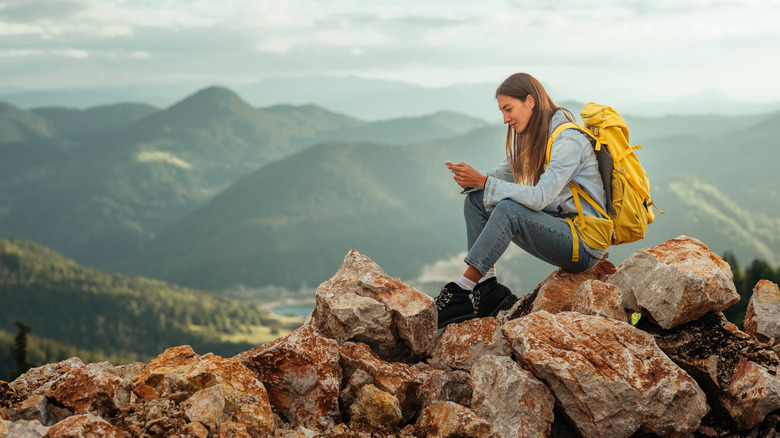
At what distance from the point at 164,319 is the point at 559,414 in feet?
616

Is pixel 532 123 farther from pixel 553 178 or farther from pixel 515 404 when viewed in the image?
pixel 515 404

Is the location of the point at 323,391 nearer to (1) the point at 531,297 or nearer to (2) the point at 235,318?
(1) the point at 531,297

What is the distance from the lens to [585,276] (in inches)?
291

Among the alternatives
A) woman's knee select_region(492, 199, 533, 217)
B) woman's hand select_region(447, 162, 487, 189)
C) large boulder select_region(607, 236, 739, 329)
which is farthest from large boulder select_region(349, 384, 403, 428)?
large boulder select_region(607, 236, 739, 329)

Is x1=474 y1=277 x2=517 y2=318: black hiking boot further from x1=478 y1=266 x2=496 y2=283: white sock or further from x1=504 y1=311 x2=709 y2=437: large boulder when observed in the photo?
x1=504 y1=311 x2=709 y2=437: large boulder

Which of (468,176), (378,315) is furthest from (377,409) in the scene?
(468,176)

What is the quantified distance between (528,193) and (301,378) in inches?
123

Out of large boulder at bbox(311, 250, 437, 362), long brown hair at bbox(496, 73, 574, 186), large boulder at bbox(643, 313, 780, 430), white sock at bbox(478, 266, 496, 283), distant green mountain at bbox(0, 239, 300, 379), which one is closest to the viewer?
large boulder at bbox(643, 313, 780, 430)

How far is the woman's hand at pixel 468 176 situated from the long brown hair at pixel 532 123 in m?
0.67

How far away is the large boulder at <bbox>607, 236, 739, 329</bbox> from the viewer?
19.3 feet

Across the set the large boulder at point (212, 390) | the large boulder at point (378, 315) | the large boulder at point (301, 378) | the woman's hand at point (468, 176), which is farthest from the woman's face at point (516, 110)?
the large boulder at point (212, 390)

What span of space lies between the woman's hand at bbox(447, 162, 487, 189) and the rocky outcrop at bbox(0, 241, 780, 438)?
4.88ft

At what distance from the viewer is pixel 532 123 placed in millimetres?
6637

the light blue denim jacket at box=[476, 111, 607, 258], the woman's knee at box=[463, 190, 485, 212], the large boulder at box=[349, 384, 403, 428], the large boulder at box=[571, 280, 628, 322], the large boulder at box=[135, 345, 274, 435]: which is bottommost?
the large boulder at box=[349, 384, 403, 428]
